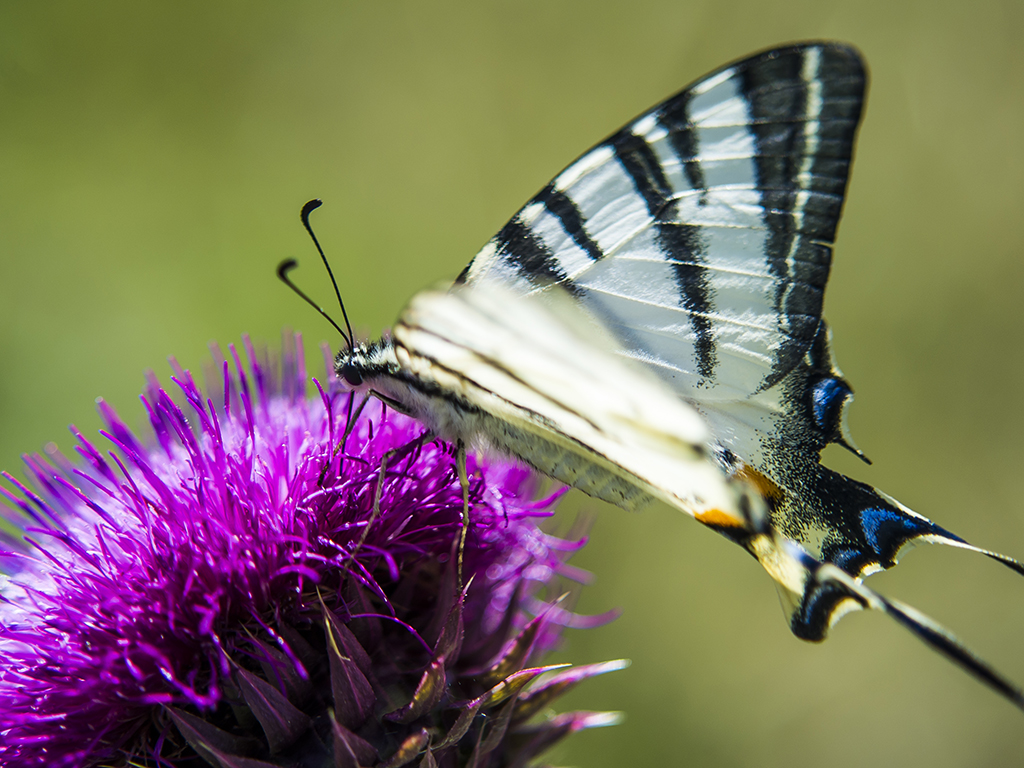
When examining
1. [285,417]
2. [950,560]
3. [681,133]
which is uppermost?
[681,133]

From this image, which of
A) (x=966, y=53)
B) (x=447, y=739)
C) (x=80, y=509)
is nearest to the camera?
(x=447, y=739)

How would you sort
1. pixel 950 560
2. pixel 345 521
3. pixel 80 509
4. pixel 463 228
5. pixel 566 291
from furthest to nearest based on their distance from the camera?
pixel 463 228
pixel 950 560
pixel 80 509
pixel 566 291
pixel 345 521

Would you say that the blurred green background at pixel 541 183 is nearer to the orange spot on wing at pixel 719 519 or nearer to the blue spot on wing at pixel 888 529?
the blue spot on wing at pixel 888 529

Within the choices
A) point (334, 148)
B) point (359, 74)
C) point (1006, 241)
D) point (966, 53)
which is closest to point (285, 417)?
point (334, 148)

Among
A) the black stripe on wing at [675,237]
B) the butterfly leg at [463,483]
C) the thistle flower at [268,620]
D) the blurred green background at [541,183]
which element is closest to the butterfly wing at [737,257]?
A: the black stripe on wing at [675,237]

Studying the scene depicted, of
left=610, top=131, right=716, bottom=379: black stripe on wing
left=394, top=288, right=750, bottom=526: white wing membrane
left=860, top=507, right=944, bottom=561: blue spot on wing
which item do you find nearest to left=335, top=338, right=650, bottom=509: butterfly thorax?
left=394, top=288, right=750, bottom=526: white wing membrane

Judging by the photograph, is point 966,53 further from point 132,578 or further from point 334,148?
point 132,578

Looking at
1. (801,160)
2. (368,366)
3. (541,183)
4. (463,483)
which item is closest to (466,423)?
(463,483)
